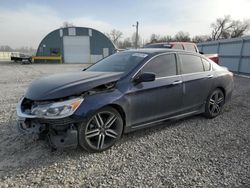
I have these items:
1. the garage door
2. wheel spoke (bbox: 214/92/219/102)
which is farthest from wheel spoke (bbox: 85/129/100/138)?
the garage door

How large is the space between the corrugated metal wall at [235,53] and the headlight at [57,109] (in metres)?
14.2

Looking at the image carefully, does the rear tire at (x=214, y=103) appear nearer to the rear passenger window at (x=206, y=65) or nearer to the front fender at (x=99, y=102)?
the rear passenger window at (x=206, y=65)

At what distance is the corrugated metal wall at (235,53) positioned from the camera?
13759mm

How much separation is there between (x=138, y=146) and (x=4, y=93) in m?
6.21

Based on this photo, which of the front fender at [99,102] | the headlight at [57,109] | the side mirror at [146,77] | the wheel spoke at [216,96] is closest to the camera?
the headlight at [57,109]

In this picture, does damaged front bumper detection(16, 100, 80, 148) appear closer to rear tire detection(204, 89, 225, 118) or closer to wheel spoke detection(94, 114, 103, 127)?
wheel spoke detection(94, 114, 103, 127)

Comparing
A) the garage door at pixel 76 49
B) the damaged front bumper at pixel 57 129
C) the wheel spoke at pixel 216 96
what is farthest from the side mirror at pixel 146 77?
the garage door at pixel 76 49

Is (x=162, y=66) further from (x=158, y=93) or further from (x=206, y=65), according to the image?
(x=206, y=65)

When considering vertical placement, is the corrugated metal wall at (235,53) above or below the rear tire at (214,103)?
above

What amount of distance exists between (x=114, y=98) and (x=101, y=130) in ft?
1.78

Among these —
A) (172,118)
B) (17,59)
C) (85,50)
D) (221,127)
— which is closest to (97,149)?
(172,118)

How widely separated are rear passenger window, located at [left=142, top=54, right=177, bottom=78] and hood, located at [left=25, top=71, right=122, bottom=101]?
0.64 meters

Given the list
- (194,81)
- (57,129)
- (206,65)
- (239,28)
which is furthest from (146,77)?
(239,28)

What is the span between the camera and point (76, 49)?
31.8 m
